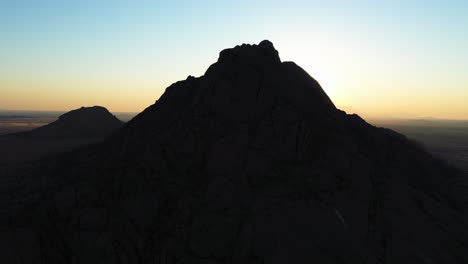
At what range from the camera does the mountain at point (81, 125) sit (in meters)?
55.1

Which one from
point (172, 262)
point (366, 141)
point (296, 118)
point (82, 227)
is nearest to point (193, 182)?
point (172, 262)

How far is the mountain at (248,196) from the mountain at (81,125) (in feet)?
145

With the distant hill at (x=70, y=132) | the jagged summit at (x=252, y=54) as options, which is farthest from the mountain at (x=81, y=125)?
the jagged summit at (x=252, y=54)

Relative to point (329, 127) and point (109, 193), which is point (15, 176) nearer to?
point (109, 193)

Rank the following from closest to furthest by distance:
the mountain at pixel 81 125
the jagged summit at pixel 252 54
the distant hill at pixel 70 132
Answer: the jagged summit at pixel 252 54 → the distant hill at pixel 70 132 → the mountain at pixel 81 125

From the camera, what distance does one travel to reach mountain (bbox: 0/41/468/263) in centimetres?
985

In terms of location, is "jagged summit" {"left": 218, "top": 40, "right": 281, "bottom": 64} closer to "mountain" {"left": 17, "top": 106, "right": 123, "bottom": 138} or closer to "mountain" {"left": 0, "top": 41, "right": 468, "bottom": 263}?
"mountain" {"left": 0, "top": 41, "right": 468, "bottom": 263}

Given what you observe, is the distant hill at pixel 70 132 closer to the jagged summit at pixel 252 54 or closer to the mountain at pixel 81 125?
the mountain at pixel 81 125

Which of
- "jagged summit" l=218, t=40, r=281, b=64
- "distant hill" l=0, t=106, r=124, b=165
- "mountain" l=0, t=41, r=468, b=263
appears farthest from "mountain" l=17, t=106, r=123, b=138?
"jagged summit" l=218, t=40, r=281, b=64

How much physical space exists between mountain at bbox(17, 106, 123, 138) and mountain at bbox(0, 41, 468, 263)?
4429 cm

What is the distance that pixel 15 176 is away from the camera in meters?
23.6

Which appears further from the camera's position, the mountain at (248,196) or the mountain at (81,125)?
the mountain at (81,125)

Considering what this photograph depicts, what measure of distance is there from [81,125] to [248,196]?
184ft

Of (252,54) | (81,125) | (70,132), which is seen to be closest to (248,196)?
(252,54)
